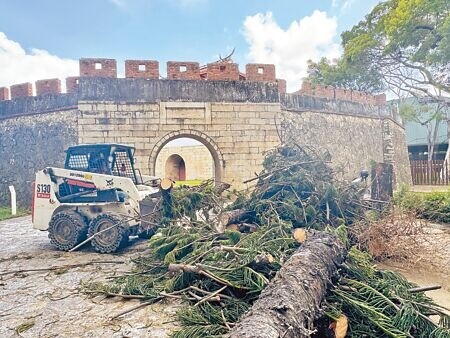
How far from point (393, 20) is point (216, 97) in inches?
256

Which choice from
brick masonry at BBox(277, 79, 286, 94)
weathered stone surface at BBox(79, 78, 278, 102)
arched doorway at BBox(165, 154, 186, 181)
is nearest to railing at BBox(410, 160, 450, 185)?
brick masonry at BBox(277, 79, 286, 94)

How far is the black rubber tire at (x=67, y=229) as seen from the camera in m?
5.52

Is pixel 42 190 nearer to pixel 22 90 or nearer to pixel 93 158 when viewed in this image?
pixel 93 158

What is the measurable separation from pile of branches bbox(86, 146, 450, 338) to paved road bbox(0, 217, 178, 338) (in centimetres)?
21

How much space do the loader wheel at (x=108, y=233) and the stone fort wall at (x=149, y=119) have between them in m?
5.19

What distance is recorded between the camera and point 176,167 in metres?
23.6

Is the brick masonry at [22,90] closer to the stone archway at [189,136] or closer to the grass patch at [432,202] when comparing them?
the stone archway at [189,136]

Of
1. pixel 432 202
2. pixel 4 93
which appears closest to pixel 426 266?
pixel 432 202

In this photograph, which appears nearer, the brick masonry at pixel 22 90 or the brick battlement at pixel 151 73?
the brick battlement at pixel 151 73

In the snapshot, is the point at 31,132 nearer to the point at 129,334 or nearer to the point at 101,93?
the point at 101,93

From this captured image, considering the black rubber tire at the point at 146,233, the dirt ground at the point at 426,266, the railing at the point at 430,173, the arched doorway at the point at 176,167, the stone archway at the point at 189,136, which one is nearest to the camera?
the dirt ground at the point at 426,266

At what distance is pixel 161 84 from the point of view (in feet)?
34.7

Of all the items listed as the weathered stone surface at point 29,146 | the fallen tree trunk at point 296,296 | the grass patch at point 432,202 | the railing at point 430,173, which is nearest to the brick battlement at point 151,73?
the weathered stone surface at point 29,146

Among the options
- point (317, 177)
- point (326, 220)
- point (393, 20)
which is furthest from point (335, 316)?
point (393, 20)
